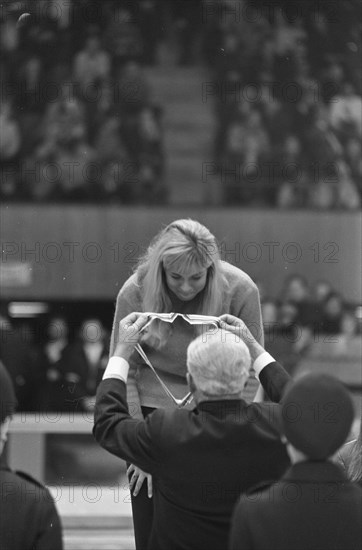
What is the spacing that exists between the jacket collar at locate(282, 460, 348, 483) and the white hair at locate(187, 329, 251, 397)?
0.24 m

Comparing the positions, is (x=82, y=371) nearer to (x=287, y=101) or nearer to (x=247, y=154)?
(x=247, y=154)

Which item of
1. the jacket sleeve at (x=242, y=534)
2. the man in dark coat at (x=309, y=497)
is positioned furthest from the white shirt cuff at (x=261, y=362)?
the jacket sleeve at (x=242, y=534)

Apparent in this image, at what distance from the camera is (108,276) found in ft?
23.3

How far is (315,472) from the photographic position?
5.25 ft

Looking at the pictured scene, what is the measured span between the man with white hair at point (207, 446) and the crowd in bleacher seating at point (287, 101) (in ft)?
18.1

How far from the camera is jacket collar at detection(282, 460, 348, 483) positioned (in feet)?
5.24

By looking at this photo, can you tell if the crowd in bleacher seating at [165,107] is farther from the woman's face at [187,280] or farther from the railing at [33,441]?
the woman's face at [187,280]

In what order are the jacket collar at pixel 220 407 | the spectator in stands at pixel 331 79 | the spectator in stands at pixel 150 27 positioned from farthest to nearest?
the spectator in stands at pixel 150 27, the spectator in stands at pixel 331 79, the jacket collar at pixel 220 407

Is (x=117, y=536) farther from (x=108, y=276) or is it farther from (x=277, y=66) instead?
(x=277, y=66)

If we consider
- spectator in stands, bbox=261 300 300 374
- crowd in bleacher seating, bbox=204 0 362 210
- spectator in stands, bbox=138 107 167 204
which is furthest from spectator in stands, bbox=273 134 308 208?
spectator in stands, bbox=261 300 300 374

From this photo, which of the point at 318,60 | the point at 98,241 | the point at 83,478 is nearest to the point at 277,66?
the point at 318,60

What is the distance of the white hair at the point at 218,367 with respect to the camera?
180 cm

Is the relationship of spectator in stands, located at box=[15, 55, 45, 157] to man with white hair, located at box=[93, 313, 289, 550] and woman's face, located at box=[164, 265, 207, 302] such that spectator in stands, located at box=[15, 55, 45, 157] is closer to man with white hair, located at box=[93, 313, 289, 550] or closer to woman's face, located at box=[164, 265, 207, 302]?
woman's face, located at box=[164, 265, 207, 302]

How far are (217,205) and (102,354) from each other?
1944mm
